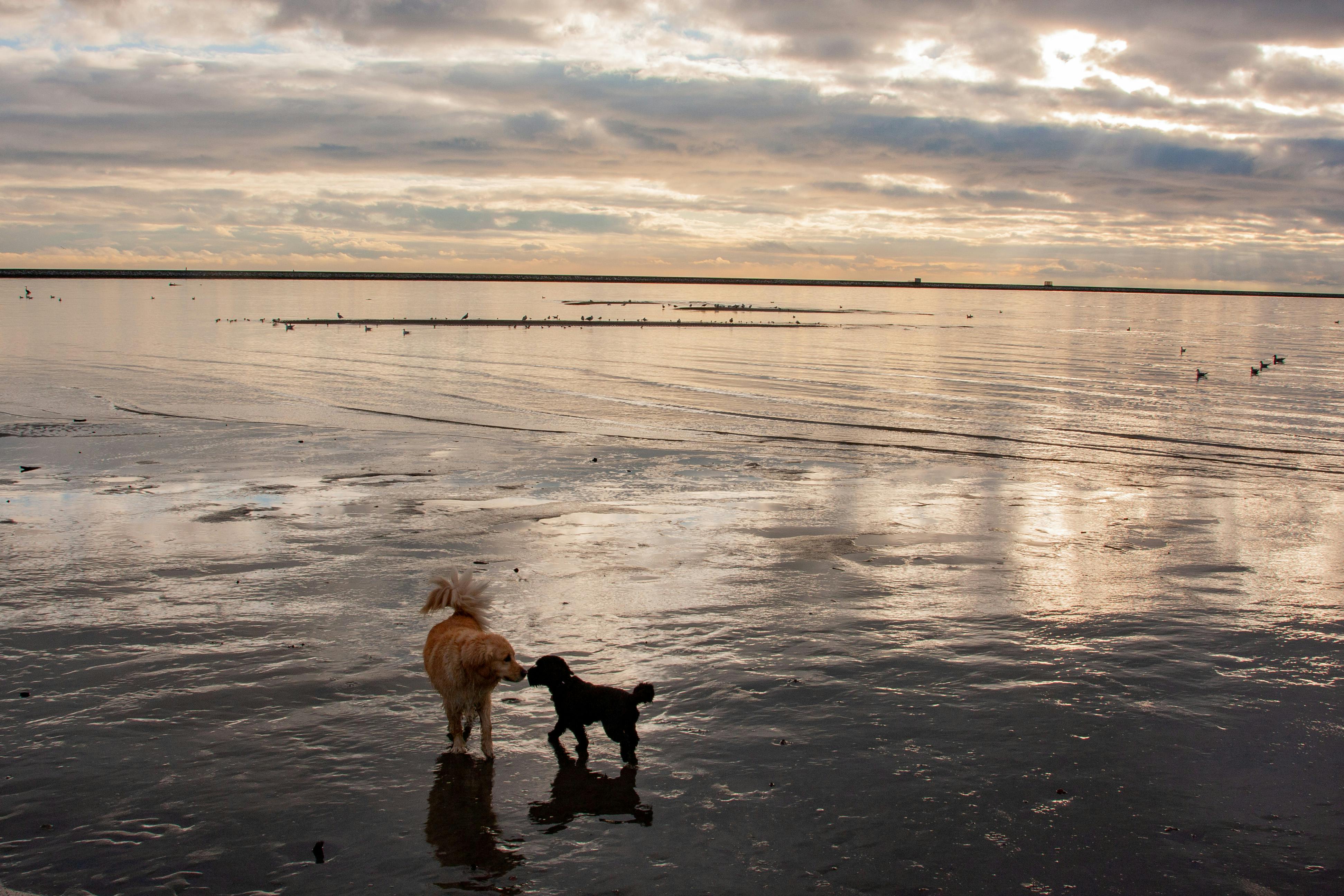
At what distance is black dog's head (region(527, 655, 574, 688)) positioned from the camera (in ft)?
21.2

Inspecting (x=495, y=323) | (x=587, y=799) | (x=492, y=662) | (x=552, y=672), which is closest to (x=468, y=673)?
(x=492, y=662)

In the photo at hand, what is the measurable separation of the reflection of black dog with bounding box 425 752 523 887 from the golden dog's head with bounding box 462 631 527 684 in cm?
62

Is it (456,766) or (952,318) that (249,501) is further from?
(952,318)

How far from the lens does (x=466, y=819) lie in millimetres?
5719

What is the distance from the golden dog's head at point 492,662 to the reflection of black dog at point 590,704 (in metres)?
0.23

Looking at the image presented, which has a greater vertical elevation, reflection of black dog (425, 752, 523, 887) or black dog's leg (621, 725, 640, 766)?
black dog's leg (621, 725, 640, 766)

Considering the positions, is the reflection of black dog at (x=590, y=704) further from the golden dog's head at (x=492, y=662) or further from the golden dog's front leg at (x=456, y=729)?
the golden dog's front leg at (x=456, y=729)

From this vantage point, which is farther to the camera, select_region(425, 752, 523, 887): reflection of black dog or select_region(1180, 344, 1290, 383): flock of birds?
select_region(1180, 344, 1290, 383): flock of birds

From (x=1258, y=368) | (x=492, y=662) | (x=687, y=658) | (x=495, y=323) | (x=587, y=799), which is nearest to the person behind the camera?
(x=587, y=799)

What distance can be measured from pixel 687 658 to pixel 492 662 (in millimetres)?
2374

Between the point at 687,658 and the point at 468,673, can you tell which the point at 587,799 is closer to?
the point at 468,673

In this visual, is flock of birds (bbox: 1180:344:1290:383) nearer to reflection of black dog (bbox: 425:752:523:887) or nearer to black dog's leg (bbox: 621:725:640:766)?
black dog's leg (bbox: 621:725:640:766)

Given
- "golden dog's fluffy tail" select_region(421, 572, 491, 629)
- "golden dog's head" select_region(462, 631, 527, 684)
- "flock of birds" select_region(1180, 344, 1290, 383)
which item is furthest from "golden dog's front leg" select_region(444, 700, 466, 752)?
"flock of birds" select_region(1180, 344, 1290, 383)

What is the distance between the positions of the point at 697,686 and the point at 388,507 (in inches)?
294
